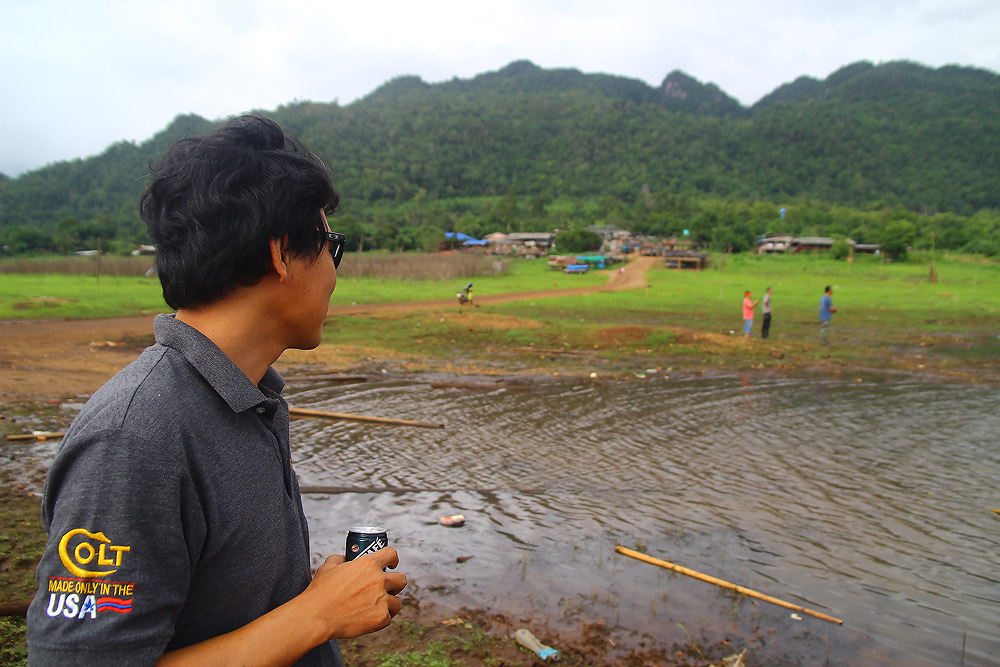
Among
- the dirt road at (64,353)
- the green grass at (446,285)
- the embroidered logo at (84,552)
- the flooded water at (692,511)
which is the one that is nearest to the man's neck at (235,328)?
the embroidered logo at (84,552)

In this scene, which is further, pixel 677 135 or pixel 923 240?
pixel 677 135

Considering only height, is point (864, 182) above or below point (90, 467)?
above

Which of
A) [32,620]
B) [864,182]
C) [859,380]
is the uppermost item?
[864,182]

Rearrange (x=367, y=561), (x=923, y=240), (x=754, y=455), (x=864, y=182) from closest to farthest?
(x=367, y=561), (x=754, y=455), (x=923, y=240), (x=864, y=182)

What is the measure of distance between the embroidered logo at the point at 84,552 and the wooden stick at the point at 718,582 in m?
4.60

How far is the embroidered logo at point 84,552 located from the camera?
1.10 m

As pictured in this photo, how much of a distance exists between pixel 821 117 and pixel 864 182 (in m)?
28.8

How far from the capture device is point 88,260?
3484cm

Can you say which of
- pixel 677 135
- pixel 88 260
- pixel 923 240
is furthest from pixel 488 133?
pixel 88 260

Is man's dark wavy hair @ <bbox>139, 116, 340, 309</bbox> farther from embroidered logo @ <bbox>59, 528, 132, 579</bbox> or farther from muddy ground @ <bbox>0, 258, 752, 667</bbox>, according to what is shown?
muddy ground @ <bbox>0, 258, 752, 667</bbox>

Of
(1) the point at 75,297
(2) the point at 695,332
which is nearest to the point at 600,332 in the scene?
(2) the point at 695,332

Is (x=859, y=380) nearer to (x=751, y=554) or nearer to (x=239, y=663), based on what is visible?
(x=751, y=554)

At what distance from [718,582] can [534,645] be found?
173 centimetres

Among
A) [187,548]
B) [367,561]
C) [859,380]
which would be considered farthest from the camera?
[859,380]
